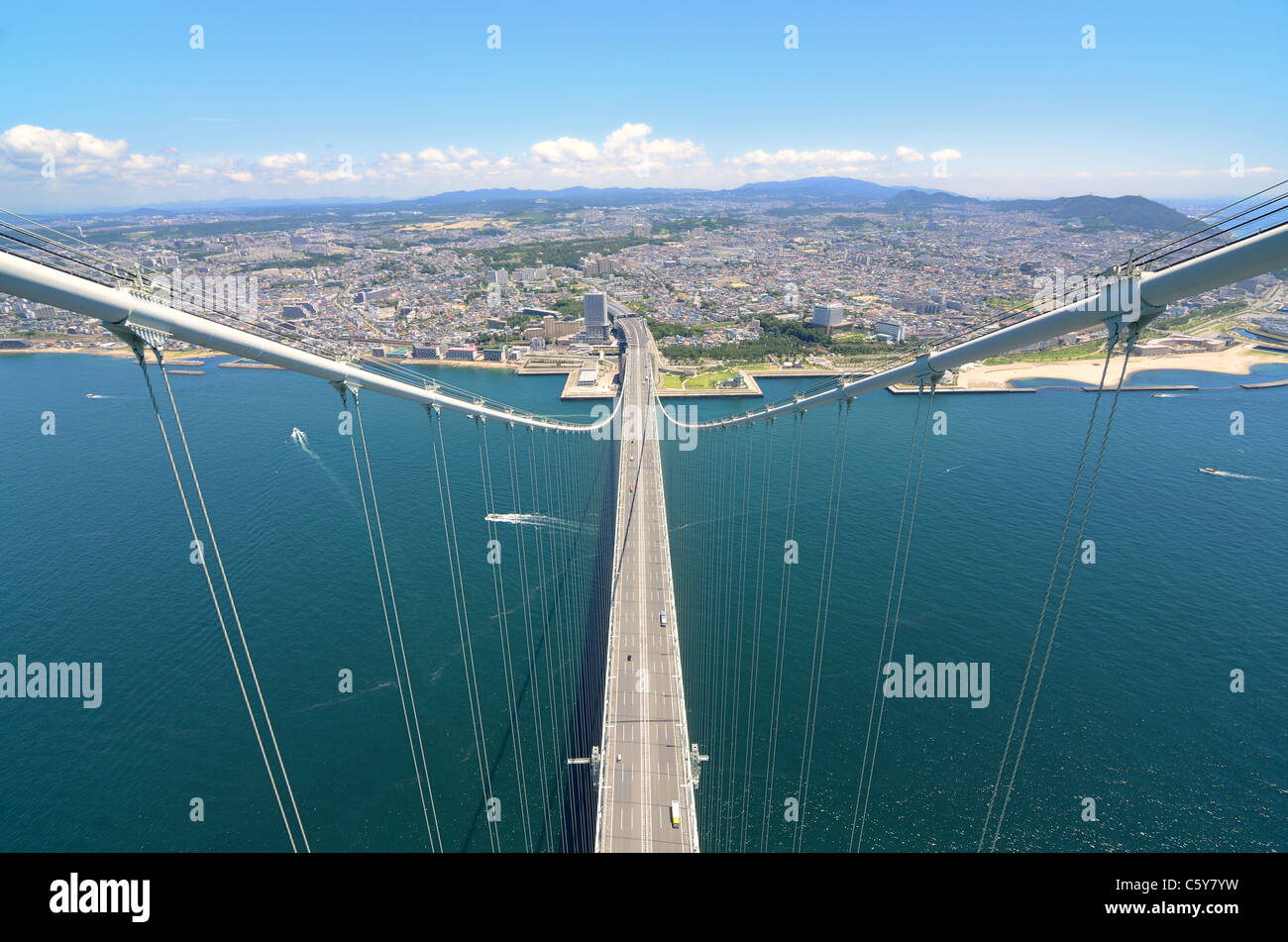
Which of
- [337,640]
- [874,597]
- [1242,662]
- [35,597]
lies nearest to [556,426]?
[337,640]

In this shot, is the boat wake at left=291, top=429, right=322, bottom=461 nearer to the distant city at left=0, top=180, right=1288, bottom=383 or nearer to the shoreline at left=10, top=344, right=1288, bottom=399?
the distant city at left=0, top=180, right=1288, bottom=383

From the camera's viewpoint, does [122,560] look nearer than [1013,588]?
No

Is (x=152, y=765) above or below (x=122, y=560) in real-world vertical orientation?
below

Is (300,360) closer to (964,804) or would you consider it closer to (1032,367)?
(964,804)

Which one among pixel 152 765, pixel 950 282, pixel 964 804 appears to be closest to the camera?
pixel 964 804
